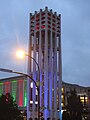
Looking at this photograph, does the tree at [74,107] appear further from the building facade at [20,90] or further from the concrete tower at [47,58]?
the building facade at [20,90]

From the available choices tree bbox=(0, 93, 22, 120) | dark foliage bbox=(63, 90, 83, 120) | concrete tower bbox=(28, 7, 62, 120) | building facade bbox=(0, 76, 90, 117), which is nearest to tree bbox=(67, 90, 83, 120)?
dark foliage bbox=(63, 90, 83, 120)

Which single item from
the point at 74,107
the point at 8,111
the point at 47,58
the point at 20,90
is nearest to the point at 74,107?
the point at 74,107

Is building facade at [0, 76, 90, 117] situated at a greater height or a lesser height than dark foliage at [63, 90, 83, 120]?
greater

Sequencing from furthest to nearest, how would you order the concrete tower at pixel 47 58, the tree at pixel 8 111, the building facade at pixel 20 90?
1. the building facade at pixel 20 90
2. the concrete tower at pixel 47 58
3. the tree at pixel 8 111

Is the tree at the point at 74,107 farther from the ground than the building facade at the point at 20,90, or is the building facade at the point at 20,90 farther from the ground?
the building facade at the point at 20,90

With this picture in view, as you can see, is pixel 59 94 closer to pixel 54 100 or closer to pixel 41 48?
pixel 54 100

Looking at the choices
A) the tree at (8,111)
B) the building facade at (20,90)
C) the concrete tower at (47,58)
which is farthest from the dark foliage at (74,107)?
the building facade at (20,90)

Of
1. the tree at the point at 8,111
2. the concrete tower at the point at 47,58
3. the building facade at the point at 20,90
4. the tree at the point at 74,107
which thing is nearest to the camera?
the tree at the point at 8,111

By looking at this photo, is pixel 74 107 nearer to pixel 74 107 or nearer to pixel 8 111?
pixel 74 107

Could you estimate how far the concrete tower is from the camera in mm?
83438

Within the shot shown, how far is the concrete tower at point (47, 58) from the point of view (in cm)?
8344

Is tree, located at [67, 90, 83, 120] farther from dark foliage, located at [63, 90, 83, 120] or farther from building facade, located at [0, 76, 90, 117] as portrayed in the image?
building facade, located at [0, 76, 90, 117]

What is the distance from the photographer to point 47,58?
84938 mm

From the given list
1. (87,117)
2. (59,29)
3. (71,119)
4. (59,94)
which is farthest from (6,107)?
(87,117)
